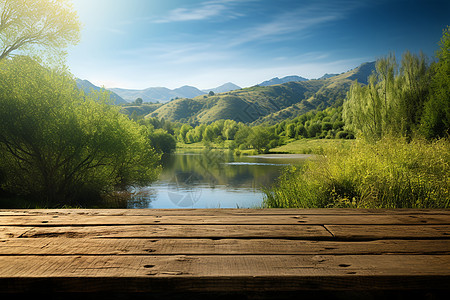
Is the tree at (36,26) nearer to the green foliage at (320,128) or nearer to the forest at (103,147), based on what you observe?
the forest at (103,147)

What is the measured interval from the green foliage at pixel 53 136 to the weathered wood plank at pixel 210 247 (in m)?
10.7

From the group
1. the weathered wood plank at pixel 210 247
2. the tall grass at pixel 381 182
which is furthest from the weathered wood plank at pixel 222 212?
the tall grass at pixel 381 182

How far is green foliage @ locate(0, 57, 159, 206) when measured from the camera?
33.9 ft

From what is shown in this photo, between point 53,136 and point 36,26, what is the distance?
7527mm

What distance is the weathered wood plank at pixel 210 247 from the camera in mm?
1508

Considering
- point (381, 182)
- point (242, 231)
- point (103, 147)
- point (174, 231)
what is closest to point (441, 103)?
point (381, 182)

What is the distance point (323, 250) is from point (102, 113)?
12.6 meters

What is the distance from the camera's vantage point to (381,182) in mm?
5855

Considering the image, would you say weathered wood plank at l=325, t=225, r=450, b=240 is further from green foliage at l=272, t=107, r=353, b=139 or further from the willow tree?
green foliage at l=272, t=107, r=353, b=139

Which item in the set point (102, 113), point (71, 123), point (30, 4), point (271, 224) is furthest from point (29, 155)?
point (271, 224)

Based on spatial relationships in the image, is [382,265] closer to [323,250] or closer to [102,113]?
[323,250]

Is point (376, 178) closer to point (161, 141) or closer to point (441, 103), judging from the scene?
point (441, 103)

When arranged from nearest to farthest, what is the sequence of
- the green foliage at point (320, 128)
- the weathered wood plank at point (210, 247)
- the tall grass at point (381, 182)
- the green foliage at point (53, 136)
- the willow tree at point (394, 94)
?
the weathered wood plank at point (210, 247) → the tall grass at point (381, 182) → the green foliage at point (53, 136) → the willow tree at point (394, 94) → the green foliage at point (320, 128)

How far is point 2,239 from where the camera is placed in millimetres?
1699
